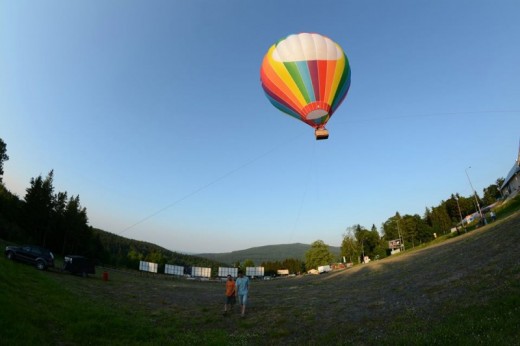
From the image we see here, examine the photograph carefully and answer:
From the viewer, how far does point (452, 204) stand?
4934 inches

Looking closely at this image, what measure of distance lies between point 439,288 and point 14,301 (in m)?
18.2

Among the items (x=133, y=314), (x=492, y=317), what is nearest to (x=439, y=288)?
(x=492, y=317)

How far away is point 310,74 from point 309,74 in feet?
0.25

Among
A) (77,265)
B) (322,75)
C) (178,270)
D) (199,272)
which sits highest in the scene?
(322,75)

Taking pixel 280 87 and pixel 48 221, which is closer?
pixel 280 87

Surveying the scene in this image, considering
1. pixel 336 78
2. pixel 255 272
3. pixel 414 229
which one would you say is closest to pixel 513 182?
pixel 414 229

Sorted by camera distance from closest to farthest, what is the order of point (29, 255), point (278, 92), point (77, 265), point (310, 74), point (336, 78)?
point (310, 74) → point (336, 78) → point (278, 92) → point (29, 255) → point (77, 265)

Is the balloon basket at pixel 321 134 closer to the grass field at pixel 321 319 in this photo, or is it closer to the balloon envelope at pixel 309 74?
the balloon envelope at pixel 309 74

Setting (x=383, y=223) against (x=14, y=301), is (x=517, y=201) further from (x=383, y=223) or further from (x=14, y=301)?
(x=383, y=223)

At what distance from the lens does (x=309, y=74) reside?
82.0 feet

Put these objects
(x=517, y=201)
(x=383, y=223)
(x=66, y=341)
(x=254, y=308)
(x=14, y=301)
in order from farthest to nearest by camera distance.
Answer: (x=383, y=223) < (x=517, y=201) < (x=254, y=308) < (x=14, y=301) < (x=66, y=341)

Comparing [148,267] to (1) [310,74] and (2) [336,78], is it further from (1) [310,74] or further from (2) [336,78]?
(2) [336,78]

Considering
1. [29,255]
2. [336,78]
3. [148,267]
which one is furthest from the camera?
[148,267]

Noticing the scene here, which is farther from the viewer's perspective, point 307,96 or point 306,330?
point 307,96
